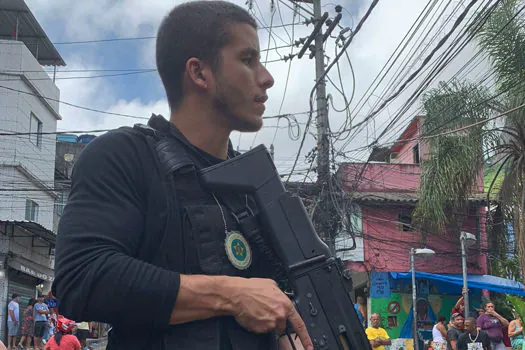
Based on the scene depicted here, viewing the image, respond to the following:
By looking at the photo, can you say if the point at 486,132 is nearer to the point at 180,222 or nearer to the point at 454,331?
the point at 454,331

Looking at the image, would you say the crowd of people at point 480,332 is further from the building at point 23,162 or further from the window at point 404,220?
the building at point 23,162

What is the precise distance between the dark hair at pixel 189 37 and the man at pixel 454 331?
33.6ft

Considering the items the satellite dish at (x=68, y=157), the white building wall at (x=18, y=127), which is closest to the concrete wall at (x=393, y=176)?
the white building wall at (x=18, y=127)

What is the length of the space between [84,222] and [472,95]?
11.8 metres

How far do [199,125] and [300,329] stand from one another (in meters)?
0.51

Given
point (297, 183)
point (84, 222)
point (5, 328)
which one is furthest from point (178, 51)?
point (5, 328)

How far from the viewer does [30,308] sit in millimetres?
13133

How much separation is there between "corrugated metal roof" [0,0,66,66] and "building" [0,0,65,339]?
31mm

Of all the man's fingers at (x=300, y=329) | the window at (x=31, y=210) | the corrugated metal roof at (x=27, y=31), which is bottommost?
the man's fingers at (x=300, y=329)

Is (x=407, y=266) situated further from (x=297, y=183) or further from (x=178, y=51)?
(x=178, y=51)

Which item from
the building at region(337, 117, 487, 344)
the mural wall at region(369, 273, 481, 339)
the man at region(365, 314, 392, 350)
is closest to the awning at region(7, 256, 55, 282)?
the building at region(337, 117, 487, 344)

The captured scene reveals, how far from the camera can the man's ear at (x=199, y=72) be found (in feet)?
4.46

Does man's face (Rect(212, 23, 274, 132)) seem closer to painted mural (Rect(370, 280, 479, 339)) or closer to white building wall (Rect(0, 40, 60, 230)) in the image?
white building wall (Rect(0, 40, 60, 230))

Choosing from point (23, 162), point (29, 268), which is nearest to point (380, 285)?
point (29, 268)
